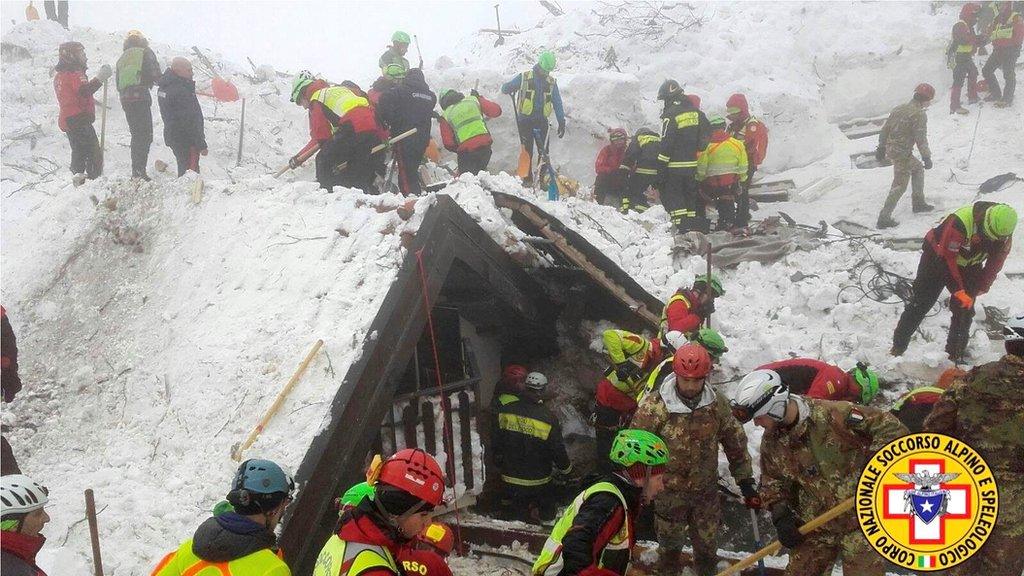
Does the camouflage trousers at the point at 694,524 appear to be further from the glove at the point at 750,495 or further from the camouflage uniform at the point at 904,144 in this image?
the camouflage uniform at the point at 904,144

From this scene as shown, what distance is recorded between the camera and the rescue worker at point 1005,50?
434 inches

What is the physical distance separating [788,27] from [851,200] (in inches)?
274

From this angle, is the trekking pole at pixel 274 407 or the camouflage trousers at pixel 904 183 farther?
the camouflage trousers at pixel 904 183

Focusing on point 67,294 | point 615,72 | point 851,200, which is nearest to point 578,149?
point 615,72

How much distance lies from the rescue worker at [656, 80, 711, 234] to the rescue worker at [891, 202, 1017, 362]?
3.30 m

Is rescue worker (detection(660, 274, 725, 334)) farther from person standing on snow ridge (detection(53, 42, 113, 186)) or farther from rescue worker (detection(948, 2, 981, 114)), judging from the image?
rescue worker (detection(948, 2, 981, 114))

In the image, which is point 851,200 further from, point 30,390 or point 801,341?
point 30,390

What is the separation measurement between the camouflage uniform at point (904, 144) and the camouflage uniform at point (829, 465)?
6517 millimetres

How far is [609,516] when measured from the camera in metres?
3.18

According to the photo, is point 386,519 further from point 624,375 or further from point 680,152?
point 680,152

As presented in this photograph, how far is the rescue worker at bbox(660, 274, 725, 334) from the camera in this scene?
613 centimetres

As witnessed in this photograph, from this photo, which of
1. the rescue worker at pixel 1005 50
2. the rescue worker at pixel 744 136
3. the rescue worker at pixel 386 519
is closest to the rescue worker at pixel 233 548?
the rescue worker at pixel 386 519

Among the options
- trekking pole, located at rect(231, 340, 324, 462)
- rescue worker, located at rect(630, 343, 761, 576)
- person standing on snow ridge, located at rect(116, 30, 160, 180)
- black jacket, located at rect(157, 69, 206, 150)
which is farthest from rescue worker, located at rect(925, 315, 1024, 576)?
person standing on snow ridge, located at rect(116, 30, 160, 180)

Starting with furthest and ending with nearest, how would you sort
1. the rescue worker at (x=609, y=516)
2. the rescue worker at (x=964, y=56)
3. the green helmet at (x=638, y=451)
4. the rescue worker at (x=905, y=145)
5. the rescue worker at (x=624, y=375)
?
1. the rescue worker at (x=964, y=56)
2. the rescue worker at (x=905, y=145)
3. the rescue worker at (x=624, y=375)
4. the green helmet at (x=638, y=451)
5. the rescue worker at (x=609, y=516)
